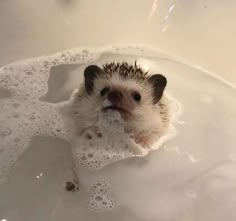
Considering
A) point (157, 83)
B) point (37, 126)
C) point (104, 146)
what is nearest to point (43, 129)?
point (37, 126)

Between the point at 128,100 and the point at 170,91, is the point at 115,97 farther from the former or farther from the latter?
the point at 170,91

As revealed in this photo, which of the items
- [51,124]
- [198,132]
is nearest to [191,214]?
[198,132]

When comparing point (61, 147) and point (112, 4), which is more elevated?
point (112, 4)

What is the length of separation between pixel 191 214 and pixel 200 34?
0.56 meters

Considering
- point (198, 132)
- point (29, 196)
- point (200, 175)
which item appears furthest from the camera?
point (198, 132)

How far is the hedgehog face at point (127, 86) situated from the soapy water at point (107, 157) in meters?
0.10

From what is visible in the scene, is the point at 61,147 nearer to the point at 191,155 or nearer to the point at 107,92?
the point at 107,92

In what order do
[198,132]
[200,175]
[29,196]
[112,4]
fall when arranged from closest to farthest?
[29,196] → [200,175] → [198,132] → [112,4]

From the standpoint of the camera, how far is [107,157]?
53.4 inches

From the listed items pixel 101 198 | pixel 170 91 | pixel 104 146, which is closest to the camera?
pixel 101 198

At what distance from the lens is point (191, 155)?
139 centimetres

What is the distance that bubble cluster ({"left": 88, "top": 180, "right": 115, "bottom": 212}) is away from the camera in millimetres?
1233

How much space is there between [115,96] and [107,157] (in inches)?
6.5

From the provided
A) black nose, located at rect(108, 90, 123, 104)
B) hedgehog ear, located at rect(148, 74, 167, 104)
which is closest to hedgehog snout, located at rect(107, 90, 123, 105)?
black nose, located at rect(108, 90, 123, 104)
